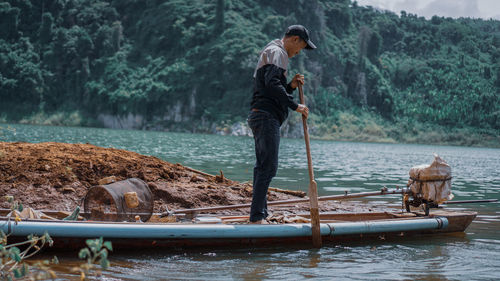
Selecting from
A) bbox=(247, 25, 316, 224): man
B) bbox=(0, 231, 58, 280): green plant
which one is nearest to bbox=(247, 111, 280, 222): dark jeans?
bbox=(247, 25, 316, 224): man

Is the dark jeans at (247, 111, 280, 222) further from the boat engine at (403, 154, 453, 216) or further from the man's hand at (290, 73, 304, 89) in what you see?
the boat engine at (403, 154, 453, 216)

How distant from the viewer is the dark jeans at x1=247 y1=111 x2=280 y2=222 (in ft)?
23.1

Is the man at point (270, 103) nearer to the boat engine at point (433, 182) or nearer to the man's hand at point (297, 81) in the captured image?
the man's hand at point (297, 81)

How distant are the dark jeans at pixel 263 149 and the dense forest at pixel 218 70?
385ft

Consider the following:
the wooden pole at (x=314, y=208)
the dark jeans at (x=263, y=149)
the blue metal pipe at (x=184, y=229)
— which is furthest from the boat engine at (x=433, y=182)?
the dark jeans at (x=263, y=149)

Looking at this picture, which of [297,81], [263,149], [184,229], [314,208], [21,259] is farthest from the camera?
[297,81]

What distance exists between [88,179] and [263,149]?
486 centimetres

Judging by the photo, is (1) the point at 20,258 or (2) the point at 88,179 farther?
(2) the point at 88,179

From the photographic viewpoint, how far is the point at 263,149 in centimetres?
707

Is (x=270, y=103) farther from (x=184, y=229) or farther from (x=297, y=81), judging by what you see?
(x=184, y=229)

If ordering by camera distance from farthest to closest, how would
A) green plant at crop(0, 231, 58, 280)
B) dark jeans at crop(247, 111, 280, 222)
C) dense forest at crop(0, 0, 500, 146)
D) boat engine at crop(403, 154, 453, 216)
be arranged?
1. dense forest at crop(0, 0, 500, 146)
2. boat engine at crop(403, 154, 453, 216)
3. dark jeans at crop(247, 111, 280, 222)
4. green plant at crop(0, 231, 58, 280)

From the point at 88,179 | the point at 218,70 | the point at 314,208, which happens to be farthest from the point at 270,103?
the point at 218,70

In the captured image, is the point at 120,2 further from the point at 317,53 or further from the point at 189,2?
the point at 317,53

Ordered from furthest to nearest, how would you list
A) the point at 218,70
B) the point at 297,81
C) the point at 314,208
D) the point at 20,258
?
the point at 218,70 < the point at 297,81 < the point at 314,208 < the point at 20,258
